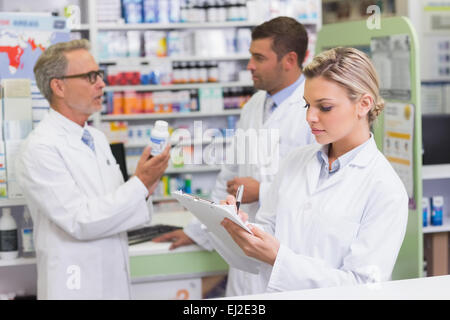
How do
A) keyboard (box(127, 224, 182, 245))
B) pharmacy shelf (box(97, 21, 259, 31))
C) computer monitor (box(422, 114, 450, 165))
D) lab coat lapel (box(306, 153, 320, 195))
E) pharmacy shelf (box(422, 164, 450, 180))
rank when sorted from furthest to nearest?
pharmacy shelf (box(97, 21, 259, 31))
computer monitor (box(422, 114, 450, 165))
pharmacy shelf (box(422, 164, 450, 180))
keyboard (box(127, 224, 182, 245))
lab coat lapel (box(306, 153, 320, 195))

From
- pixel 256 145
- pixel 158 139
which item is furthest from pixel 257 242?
pixel 256 145

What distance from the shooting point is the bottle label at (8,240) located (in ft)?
8.75

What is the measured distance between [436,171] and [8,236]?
2.27 metres

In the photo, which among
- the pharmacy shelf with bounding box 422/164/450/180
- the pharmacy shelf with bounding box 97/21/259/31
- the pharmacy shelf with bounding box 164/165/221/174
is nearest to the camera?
the pharmacy shelf with bounding box 422/164/450/180

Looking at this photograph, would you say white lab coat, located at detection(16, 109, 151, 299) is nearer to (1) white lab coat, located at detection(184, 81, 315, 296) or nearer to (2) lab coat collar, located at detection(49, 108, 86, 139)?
(2) lab coat collar, located at detection(49, 108, 86, 139)

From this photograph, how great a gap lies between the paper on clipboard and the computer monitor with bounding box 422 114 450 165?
7.12ft

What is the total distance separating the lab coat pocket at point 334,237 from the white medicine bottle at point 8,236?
1.53m

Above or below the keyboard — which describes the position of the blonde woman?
above

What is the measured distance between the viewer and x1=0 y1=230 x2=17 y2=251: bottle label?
267 cm

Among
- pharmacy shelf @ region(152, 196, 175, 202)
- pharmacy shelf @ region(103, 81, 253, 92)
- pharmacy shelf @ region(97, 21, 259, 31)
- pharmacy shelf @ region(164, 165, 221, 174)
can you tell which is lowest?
pharmacy shelf @ region(152, 196, 175, 202)

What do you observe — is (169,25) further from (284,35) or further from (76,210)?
(76,210)

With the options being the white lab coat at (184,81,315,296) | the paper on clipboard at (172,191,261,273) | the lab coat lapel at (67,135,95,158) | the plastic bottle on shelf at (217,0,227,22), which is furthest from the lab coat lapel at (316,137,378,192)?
the plastic bottle on shelf at (217,0,227,22)
